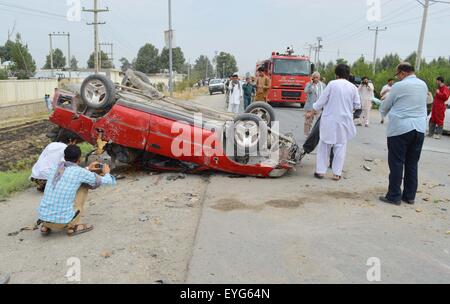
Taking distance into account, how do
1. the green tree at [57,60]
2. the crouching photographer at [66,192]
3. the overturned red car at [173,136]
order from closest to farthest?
1. the crouching photographer at [66,192]
2. the overturned red car at [173,136]
3. the green tree at [57,60]

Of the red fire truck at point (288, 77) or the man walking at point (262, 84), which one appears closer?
the man walking at point (262, 84)

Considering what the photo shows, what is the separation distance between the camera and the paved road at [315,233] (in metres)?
3.72

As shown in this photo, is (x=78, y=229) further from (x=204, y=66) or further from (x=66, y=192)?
(x=204, y=66)

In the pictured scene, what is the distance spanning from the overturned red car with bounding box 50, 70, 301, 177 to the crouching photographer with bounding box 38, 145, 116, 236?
2.24m

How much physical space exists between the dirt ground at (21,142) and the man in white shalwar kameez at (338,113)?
8.37 metres

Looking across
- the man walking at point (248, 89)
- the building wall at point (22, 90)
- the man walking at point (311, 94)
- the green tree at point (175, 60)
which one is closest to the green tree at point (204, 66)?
the green tree at point (175, 60)

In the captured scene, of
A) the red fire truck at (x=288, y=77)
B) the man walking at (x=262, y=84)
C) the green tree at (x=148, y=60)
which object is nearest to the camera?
the man walking at (x=262, y=84)

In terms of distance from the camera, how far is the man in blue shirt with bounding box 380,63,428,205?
5.70m

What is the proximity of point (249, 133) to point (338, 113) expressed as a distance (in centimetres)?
139

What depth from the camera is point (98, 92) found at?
744 centimetres

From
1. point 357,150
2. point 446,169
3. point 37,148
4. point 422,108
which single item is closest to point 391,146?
point 422,108

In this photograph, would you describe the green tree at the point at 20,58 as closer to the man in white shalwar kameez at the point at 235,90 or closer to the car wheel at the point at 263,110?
the man in white shalwar kameez at the point at 235,90

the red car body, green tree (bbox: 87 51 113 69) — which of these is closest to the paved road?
the red car body
